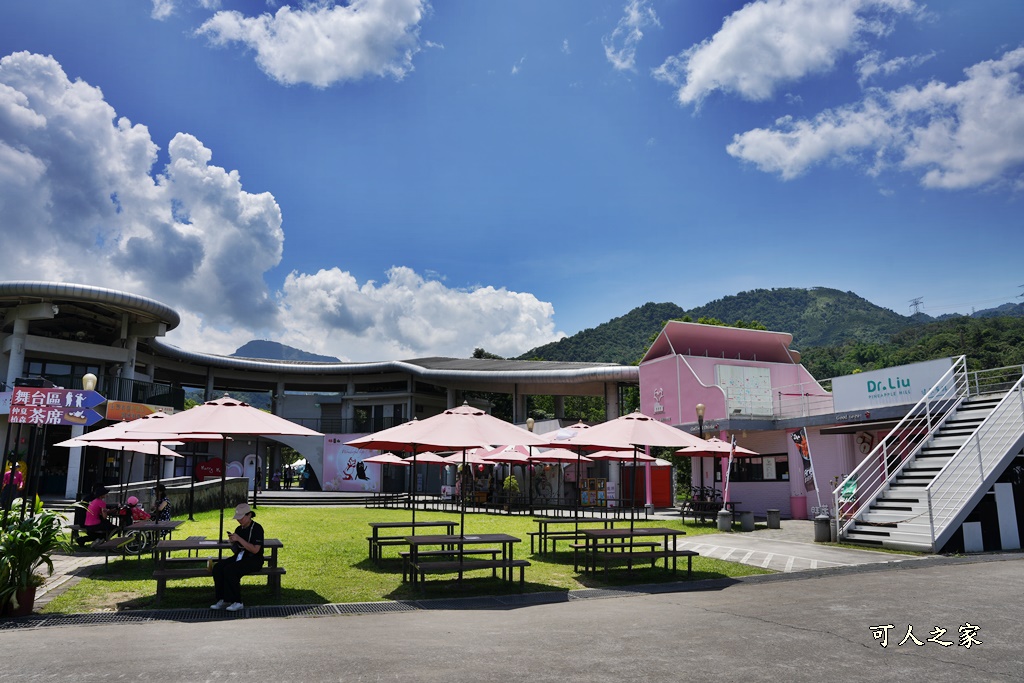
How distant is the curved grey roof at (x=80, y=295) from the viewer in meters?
24.9

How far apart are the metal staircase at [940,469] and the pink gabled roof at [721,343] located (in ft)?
35.1

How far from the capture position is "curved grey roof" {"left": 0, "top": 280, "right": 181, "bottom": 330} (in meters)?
24.9

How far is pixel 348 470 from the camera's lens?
124ft

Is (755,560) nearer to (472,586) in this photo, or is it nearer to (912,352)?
(472,586)

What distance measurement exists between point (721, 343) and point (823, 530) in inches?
558

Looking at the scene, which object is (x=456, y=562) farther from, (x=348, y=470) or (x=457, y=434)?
(x=348, y=470)

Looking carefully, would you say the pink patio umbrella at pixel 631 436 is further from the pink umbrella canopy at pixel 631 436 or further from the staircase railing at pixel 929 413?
the staircase railing at pixel 929 413

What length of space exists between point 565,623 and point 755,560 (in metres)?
6.34

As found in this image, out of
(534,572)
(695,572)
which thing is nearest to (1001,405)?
(695,572)

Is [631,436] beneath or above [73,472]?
above

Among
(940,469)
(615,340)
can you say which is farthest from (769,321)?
(940,469)

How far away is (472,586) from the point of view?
928 cm

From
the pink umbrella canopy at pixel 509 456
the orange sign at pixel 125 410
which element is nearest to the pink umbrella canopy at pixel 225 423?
the pink umbrella canopy at pixel 509 456

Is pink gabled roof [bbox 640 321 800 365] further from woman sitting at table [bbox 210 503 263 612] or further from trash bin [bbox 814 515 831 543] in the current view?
woman sitting at table [bbox 210 503 263 612]
